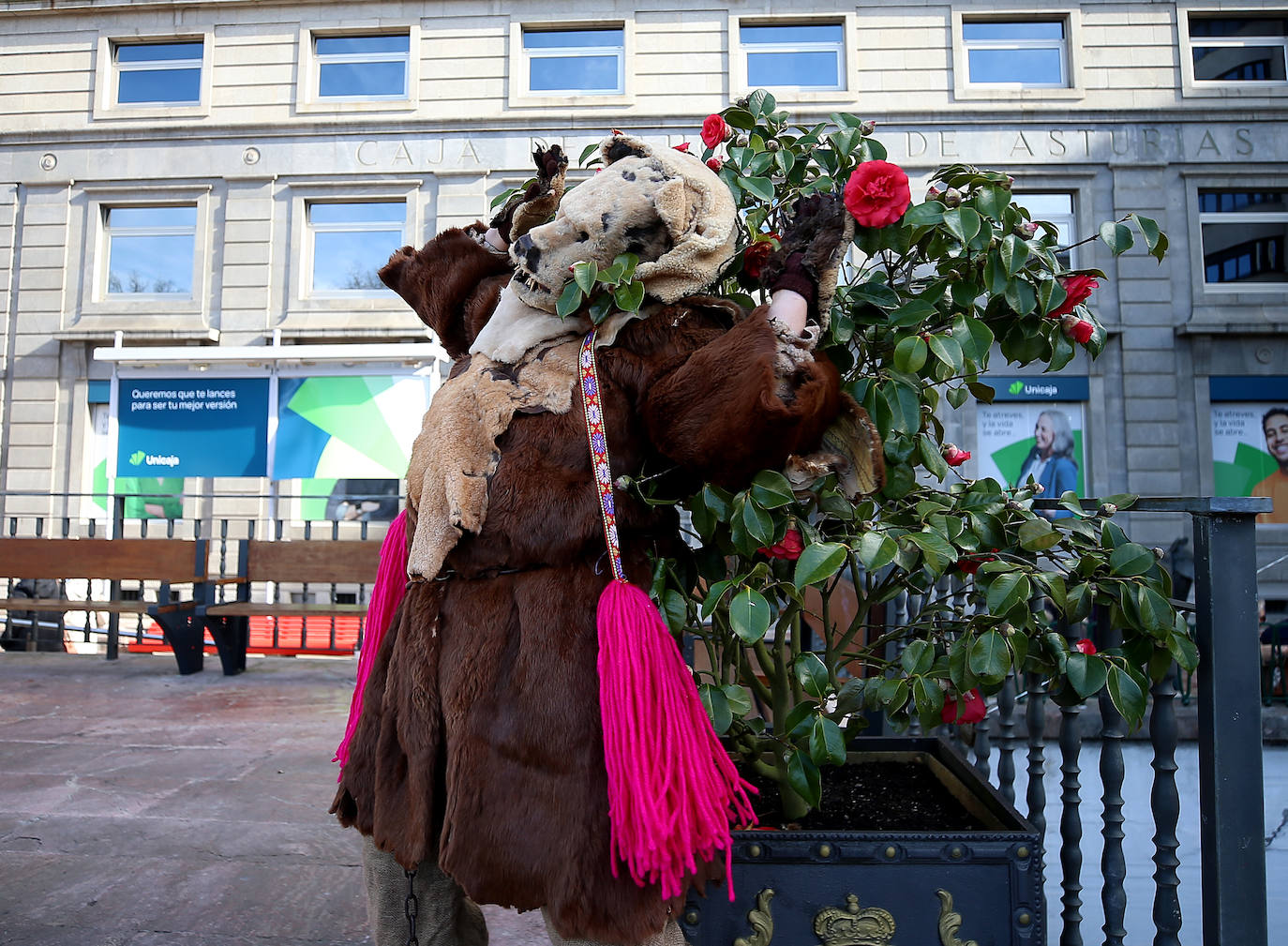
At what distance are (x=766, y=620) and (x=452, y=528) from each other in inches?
20.8

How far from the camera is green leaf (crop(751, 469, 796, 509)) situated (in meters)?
1.31

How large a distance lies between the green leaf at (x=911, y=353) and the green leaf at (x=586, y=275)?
547mm

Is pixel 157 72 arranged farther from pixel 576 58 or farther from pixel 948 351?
pixel 948 351

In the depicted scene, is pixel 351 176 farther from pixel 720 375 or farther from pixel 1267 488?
pixel 1267 488

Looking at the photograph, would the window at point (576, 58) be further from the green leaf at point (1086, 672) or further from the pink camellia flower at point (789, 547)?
the green leaf at point (1086, 672)

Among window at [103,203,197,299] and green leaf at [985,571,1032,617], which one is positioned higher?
window at [103,203,197,299]

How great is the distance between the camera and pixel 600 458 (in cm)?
133

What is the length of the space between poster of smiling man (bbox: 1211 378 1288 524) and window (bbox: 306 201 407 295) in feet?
41.7

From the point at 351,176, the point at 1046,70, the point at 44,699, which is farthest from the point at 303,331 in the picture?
the point at 1046,70

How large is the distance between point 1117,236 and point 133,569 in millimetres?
7671

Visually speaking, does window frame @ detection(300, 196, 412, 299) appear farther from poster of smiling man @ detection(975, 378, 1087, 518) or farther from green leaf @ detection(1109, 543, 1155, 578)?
green leaf @ detection(1109, 543, 1155, 578)

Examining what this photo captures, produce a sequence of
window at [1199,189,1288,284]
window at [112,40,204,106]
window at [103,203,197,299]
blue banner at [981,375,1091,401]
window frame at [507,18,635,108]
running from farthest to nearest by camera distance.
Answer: window at [112,40,204,106] < window at [103,203,197,299] < window at [1199,189,1288,284] < window frame at [507,18,635,108] < blue banner at [981,375,1091,401]

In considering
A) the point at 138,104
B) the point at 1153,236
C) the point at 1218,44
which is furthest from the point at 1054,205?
the point at 138,104

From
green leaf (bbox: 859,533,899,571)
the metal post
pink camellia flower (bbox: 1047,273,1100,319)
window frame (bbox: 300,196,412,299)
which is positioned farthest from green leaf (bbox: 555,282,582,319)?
window frame (bbox: 300,196,412,299)
